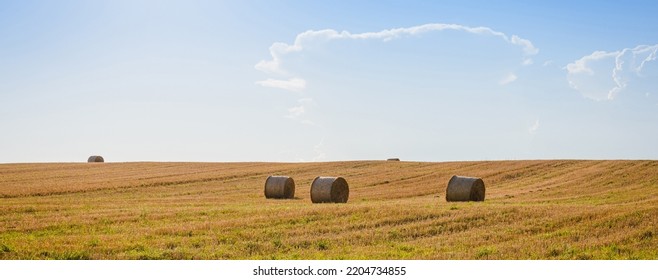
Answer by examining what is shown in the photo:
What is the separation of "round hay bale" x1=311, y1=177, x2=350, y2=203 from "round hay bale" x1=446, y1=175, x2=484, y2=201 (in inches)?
190

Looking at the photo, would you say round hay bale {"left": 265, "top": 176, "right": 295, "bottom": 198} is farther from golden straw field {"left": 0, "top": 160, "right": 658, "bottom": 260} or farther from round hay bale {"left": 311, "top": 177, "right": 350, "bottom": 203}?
round hay bale {"left": 311, "top": 177, "right": 350, "bottom": 203}

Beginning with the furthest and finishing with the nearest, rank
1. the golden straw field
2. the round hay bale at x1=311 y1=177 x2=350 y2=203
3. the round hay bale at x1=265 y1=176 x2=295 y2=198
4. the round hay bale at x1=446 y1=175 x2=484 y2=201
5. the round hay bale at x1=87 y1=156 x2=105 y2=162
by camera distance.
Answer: the round hay bale at x1=87 y1=156 x2=105 y2=162 → the round hay bale at x1=265 y1=176 x2=295 y2=198 → the round hay bale at x1=446 y1=175 x2=484 y2=201 → the round hay bale at x1=311 y1=177 x2=350 y2=203 → the golden straw field

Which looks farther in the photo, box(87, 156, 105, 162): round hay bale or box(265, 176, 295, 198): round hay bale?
box(87, 156, 105, 162): round hay bale

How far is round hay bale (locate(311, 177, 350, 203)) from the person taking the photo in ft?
97.3

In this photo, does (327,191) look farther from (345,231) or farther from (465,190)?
(345,231)

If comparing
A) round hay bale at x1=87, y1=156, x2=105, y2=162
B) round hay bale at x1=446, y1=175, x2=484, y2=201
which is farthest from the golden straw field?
round hay bale at x1=87, y1=156, x2=105, y2=162

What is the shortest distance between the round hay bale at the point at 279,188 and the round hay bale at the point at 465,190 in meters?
8.20

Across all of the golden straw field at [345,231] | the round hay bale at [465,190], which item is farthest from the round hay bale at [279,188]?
the round hay bale at [465,190]

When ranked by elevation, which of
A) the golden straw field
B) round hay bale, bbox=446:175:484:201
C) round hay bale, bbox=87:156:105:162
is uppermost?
round hay bale, bbox=87:156:105:162

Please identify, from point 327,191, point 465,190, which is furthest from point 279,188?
point 465,190

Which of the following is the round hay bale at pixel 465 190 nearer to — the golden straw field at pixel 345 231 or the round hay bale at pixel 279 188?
the golden straw field at pixel 345 231

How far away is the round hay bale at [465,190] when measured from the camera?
30.0m

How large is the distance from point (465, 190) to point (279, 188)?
9.33m

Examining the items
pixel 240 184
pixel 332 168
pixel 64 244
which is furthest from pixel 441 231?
pixel 332 168
